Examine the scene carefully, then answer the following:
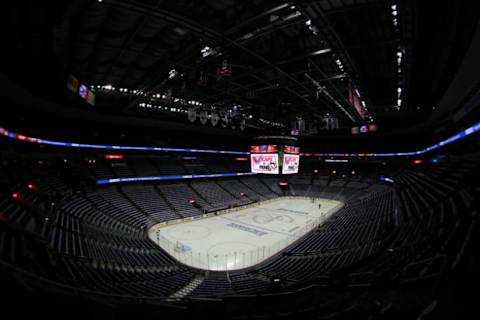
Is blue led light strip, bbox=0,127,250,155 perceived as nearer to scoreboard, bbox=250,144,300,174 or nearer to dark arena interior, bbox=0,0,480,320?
dark arena interior, bbox=0,0,480,320

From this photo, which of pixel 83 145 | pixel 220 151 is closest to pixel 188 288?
pixel 83 145

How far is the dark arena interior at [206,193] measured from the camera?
4.06 meters

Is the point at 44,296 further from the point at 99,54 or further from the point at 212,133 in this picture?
the point at 212,133

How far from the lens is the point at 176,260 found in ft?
40.6

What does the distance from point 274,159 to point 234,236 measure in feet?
25.7

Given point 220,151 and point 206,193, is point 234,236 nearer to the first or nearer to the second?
point 206,193

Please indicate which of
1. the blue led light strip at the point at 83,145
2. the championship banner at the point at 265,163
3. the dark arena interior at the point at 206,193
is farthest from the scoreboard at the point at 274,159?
the blue led light strip at the point at 83,145

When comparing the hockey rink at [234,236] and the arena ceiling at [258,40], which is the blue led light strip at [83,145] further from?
the hockey rink at [234,236]

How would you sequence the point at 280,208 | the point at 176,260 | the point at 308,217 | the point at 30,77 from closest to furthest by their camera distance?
1. the point at 30,77
2. the point at 176,260
3. the point at 308,217
4. the point at 280,208

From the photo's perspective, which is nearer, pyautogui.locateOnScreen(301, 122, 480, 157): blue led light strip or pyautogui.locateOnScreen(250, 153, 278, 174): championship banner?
pyautogui.locateOnScreen(301, 122, 480, 157): blue led light strip

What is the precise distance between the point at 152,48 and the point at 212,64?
328 centimetres

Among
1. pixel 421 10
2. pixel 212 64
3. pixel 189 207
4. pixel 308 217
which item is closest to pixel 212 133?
pixel 189 207

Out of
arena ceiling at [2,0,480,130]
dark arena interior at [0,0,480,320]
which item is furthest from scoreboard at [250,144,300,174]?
arena ceiling at [2,0,480,130]

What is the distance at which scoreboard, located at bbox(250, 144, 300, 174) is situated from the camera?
20.0 meters
